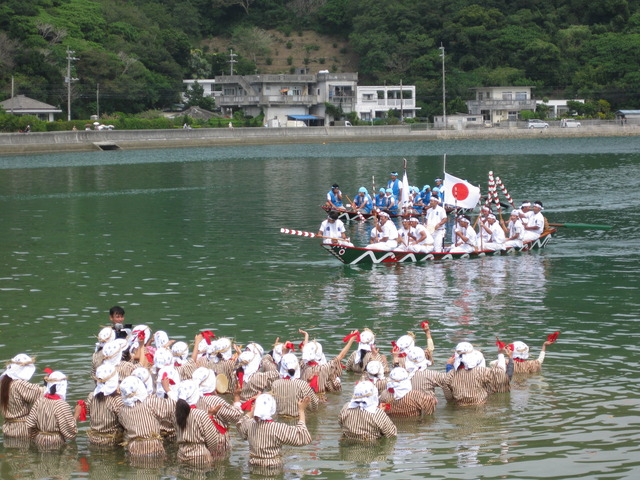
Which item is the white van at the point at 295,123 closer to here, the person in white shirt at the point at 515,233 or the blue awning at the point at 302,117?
the blue awning at the point at 302,117

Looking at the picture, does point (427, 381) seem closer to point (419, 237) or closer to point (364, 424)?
point (364, 424)

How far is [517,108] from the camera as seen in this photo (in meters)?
123

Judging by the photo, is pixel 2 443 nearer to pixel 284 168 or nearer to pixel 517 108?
pixel 284 168

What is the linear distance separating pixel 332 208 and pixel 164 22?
108418mm

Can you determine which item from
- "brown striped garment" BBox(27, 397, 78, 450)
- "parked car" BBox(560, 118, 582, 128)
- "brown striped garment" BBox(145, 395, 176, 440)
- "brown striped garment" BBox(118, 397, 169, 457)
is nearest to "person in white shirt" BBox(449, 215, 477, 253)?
"brown striped garment" BBox(145, 395, 176, 440)

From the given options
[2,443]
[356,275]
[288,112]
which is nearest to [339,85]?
[288,112]

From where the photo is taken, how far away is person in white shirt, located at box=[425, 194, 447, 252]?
33906 millimetres

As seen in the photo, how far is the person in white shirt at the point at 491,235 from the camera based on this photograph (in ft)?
109

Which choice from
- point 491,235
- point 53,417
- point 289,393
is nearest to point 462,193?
point 491,235

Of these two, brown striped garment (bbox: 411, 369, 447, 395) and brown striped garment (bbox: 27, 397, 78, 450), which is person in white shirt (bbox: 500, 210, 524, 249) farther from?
brown striped garment (bbox: 27, 397, 78, 450)

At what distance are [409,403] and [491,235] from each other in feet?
59.2

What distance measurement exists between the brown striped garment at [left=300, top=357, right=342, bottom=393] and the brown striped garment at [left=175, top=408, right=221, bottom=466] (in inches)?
106

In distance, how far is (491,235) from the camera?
111 ft

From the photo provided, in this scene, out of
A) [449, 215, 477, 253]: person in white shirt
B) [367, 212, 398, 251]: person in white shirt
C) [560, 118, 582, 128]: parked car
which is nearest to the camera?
[367, 212, 398, 251]: person in white shirt
